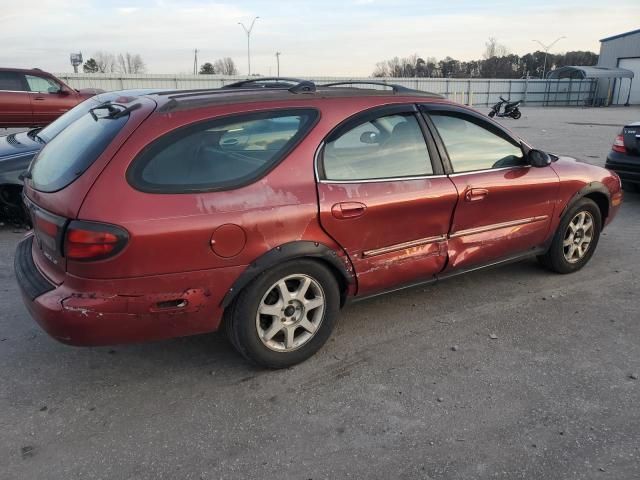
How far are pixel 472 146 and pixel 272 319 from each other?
1933 mm

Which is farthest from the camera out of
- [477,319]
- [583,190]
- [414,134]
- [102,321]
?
[583,190]

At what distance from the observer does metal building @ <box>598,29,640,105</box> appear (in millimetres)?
45562

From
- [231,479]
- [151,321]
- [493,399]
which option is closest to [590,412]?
[493,399]

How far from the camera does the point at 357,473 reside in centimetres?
234

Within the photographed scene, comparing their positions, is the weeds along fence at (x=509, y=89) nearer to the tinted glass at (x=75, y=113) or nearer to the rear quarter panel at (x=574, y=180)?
the tinted glass at (x=75, y=113)

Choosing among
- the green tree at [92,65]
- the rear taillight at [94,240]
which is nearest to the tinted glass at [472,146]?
the rear taillight at [94,240]

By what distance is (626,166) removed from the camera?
734 cm

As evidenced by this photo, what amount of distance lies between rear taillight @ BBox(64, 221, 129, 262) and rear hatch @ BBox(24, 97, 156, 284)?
81 mm

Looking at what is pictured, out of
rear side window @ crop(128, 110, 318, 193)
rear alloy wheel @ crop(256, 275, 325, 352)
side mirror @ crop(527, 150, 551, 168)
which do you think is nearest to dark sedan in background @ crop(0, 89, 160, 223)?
rear side window @ crop(128, 110, 318, 193)

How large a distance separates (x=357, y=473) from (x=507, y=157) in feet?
8.76

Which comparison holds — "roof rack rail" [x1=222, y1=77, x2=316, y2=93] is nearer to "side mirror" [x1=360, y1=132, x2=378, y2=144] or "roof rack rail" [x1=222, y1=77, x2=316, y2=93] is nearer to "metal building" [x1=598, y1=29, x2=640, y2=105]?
"side mirror" [x1=360, y1=132, x2=378, y2=144]

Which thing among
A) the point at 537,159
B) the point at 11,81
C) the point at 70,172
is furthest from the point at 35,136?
the point at 11,81

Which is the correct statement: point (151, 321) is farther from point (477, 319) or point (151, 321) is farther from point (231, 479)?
point (477, 319)

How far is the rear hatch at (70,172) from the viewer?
2.62 m
